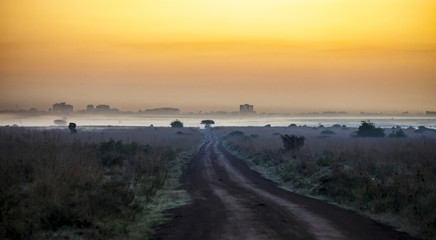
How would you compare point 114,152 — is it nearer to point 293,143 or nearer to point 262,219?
point 262,219

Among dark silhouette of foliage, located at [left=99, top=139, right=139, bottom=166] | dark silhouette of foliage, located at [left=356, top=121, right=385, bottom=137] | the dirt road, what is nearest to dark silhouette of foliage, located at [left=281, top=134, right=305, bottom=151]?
dark silhouette of foliage, located at [left=99, top=139, right=139, bottom=166]

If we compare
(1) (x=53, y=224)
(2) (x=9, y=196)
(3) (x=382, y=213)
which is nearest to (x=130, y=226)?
(1) (x=53, y=224)

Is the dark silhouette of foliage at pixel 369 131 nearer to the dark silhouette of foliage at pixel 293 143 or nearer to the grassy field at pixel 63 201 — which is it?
the dark silhouette of foliage at pixel 293 143

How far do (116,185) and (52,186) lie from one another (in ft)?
12.8

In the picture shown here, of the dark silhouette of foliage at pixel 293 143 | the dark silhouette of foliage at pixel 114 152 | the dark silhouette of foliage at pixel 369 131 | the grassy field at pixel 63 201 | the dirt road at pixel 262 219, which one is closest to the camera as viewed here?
the grassy field at pixel 63 201

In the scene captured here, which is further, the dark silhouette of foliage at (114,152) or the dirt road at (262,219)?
the dark silhouette of foliage at (114,152)

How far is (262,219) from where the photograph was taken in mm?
16156

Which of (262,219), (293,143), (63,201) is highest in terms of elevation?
(293,143)

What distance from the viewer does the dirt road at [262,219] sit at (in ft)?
45.4

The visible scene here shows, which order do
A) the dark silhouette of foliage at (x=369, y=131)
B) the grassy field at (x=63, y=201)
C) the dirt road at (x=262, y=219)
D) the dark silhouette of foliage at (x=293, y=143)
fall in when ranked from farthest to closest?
the dark silhouette of foliage at (x=369, y=131), the dark silhouette of foliage at (x=293, y=143), the dirt road at (x=262, y=219), the grassy field at (x=63, y=201)

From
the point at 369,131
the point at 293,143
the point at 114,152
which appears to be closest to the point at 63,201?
the point at 114,152

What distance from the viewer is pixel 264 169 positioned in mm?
40344

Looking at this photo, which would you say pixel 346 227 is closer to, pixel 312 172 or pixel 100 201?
pixel 100 201

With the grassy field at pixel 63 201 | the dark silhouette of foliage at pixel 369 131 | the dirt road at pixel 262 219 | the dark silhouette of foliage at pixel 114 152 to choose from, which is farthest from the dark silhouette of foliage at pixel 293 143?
the dark silhouette of foliage at pixel 369 131
